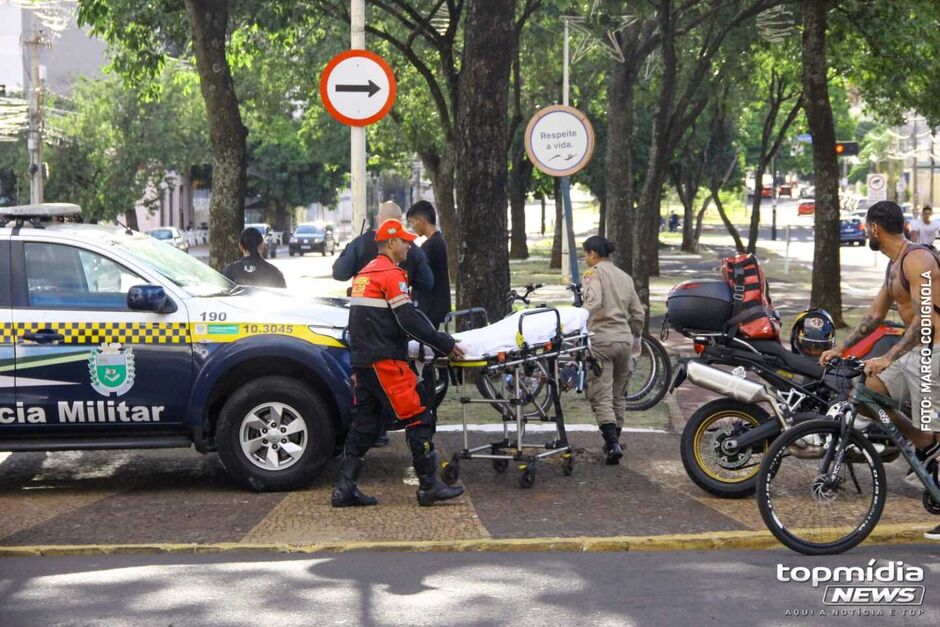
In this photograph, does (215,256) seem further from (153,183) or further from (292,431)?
(153,183)

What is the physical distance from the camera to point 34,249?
9.13 meters

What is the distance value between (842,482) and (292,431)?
361cm

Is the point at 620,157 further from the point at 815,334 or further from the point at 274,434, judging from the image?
the point at 274,434

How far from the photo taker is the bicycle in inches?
282

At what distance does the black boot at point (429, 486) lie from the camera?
848 centimetres

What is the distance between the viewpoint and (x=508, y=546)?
7.53 meters

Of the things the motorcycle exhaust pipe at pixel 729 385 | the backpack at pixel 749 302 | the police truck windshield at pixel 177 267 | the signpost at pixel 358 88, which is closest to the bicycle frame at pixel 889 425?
the motorcycle exhaust pipe at pixel 729 385

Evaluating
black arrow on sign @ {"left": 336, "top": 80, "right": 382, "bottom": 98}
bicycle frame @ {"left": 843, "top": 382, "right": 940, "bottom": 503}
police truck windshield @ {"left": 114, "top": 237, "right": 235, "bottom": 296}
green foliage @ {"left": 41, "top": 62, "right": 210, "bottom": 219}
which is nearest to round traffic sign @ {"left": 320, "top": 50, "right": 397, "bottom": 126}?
black arrow on sign @ {"left": 336, "top": 80, "right": 382, "bottom": 98}

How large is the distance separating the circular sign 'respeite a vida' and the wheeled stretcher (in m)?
4.34

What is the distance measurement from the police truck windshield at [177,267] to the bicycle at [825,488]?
4.09 metres

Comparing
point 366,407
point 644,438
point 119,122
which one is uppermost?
point 119,122

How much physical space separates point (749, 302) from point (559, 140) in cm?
527

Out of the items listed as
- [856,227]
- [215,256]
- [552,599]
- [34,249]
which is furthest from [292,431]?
[856,227]

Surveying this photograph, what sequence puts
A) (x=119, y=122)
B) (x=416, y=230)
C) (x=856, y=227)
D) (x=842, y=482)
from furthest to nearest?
(x=856, y=227) → (x=119, y=122) → (x=416, y=230) → (x=842, y=482)
